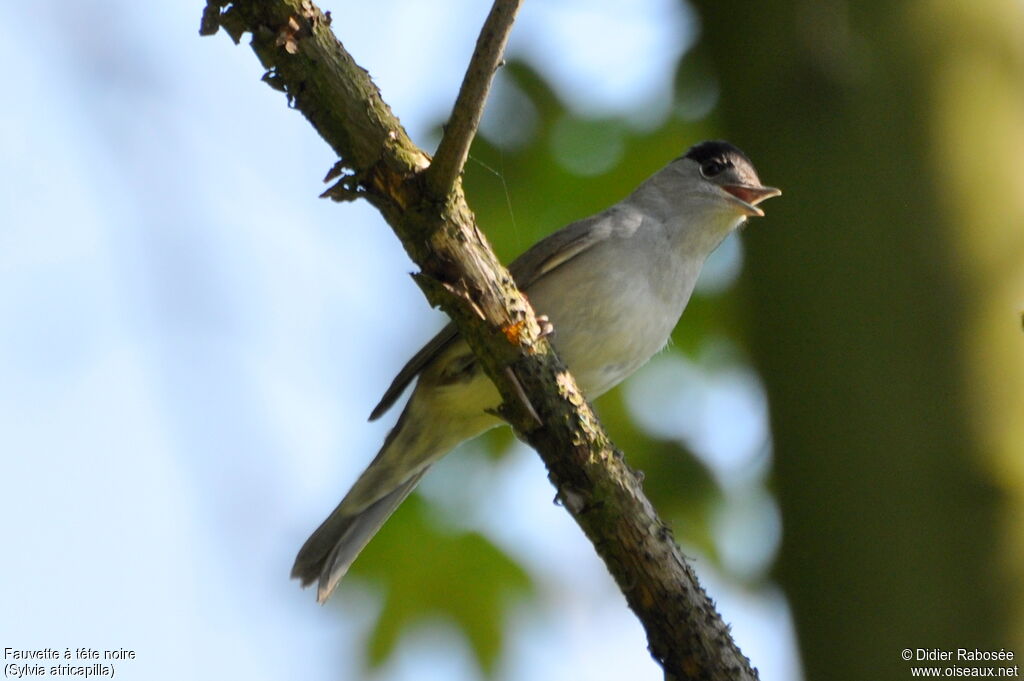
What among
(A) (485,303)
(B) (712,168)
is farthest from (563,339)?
(A) (485,303)

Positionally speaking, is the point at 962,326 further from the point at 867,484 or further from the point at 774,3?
the point at 774,3

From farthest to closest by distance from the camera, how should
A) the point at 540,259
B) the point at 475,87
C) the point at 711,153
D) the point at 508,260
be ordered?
the point at 711,153, the point at 508,260, the point at 540,259, the point at 475,87

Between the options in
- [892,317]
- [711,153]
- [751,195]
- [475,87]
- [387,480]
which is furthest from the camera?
[711,153]

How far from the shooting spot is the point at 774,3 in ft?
15.7

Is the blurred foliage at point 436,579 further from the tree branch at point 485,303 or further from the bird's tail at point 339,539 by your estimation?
the tree branch at point 485,303

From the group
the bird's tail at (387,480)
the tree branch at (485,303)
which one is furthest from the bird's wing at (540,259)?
the tree branch at (485,303)

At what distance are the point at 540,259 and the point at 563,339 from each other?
1.38 ft

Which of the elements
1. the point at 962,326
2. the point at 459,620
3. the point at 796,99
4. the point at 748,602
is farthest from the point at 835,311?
the point at 459,620

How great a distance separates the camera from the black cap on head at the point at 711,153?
5.48m

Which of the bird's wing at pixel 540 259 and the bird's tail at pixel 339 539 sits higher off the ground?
the bird's wing at pixel 540 259

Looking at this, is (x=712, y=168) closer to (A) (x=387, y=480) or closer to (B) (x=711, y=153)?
(B) (x=711, y=153)

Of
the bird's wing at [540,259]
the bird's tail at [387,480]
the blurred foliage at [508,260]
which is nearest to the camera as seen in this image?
the bird's wing at [540,259]

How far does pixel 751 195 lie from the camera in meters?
5.26

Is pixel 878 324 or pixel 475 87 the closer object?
pixel 475 87
